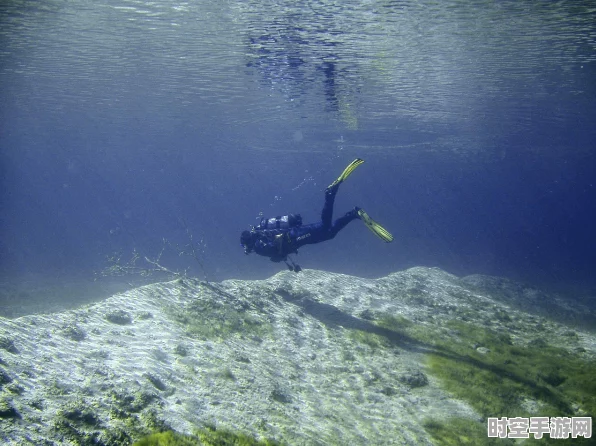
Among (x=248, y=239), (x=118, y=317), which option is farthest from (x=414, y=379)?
(x=248, y=239)

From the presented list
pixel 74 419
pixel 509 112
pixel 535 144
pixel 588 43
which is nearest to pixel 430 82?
pixel 588 43

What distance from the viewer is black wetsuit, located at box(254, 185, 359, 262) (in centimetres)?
985

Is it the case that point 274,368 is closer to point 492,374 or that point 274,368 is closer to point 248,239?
point 492,374

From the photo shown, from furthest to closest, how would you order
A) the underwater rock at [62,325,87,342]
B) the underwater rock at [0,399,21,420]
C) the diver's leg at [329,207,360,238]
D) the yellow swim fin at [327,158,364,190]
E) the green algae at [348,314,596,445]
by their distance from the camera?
the diver's leg at [329,207,360,238]
the yellow swim fin at [327,158,364,190]
the underwater rock at [62,325,87,342]
the green algae at [348,314,596,445]
the underwater rock at [0,399,21,420]

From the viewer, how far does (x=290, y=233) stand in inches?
414

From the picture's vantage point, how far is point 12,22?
43.8ft

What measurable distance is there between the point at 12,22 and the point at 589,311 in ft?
87.8

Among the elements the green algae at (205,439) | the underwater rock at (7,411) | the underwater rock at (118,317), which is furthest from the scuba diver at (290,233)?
the underwater rock at (7,411)

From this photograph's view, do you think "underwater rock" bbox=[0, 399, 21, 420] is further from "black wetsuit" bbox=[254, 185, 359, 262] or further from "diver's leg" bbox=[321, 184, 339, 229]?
"diver's leg" bbox=[321, 184, 339, 229]

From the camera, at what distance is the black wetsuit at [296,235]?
9.85 meters

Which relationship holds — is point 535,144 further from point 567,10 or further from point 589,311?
point 567,10

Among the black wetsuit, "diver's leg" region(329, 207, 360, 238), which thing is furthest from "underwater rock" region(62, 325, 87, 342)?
"diver's leg" region(329, 207, 360, 238)

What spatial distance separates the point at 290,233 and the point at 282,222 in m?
0.48

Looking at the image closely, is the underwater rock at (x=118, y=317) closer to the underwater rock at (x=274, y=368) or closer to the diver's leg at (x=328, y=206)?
the underwater rock at (x=274, y=368)
